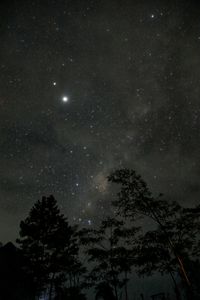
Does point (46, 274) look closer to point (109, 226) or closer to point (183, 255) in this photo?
point (109, 226)

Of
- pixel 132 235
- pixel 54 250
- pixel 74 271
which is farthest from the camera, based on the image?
pixel 74 271

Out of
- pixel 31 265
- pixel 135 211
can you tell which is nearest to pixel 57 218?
pixel 31 265

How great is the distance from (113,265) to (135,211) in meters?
9.25

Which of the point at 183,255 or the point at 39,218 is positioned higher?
the point at 39,218

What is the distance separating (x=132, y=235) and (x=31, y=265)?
10.9m

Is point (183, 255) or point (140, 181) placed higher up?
point (140, 181)

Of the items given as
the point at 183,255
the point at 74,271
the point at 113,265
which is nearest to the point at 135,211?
the point at 183,255

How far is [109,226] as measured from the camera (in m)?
28.7

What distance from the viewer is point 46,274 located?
86.1 feet

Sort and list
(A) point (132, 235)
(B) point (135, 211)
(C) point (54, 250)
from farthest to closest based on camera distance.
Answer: (C) point (54, 250), (A) point (132, 235), (B) point (135, 211)

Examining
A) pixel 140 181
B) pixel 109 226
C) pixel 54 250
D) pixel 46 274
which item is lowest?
pixel 46 274

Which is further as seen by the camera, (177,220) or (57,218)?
(57,218)

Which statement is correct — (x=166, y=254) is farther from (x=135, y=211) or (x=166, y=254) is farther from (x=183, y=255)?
(x=135, y=211)

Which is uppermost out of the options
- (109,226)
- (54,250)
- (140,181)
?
(140,181)
